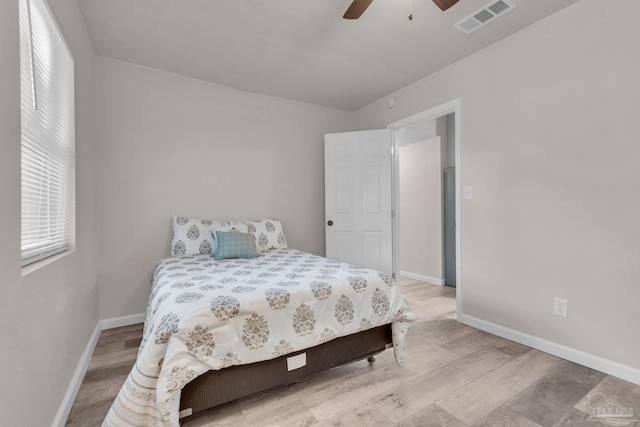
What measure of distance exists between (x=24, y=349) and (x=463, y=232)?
3.06m

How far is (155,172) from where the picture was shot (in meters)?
3.00

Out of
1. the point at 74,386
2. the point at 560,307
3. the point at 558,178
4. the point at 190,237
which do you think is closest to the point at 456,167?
the point at 558,178

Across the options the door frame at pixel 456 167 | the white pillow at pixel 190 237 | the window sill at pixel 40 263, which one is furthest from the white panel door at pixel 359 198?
the window sill at pixel 40 263

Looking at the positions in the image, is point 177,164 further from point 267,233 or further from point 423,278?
point 423,278

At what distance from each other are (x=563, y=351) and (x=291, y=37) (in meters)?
3.22

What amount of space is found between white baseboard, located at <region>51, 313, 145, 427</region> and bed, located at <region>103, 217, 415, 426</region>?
42cm

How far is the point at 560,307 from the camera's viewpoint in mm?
2184

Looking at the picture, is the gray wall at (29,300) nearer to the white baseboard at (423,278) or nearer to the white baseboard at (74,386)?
the white baseboard at (74,386)

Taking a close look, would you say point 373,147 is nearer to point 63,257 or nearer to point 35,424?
point 63,257

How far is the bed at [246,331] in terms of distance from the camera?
1.29 metres

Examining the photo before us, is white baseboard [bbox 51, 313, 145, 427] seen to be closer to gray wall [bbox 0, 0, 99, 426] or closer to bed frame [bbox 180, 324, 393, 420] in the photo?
gray wall [bbox 0, 0, 99, 426]

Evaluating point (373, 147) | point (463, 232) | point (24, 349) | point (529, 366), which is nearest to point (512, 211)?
point (463, 232)

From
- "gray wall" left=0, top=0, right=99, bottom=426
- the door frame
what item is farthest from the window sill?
the door frame

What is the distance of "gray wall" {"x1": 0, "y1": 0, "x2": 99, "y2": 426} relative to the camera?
970 millimetres
